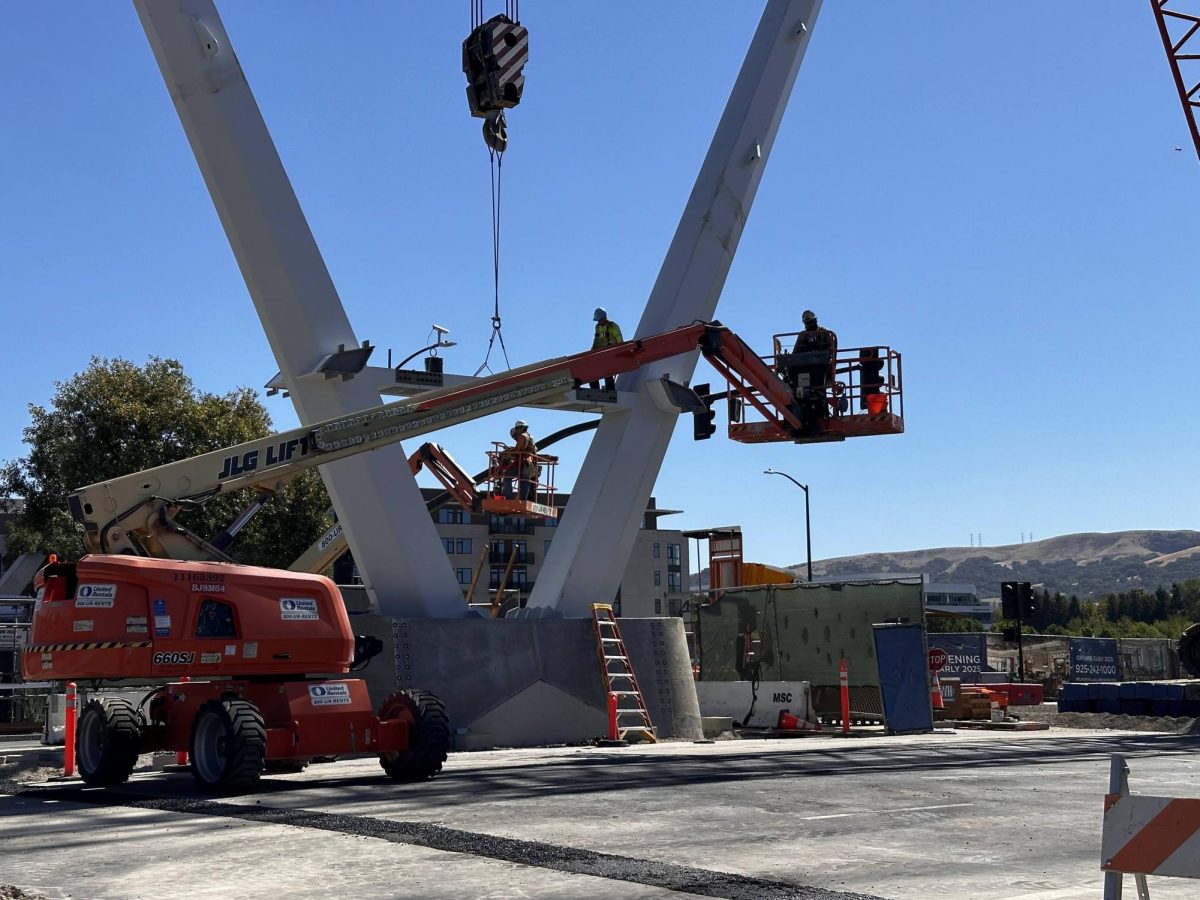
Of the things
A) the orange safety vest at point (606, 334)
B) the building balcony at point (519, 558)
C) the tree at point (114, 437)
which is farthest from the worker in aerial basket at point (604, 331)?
the building balcony at point (519, 558)

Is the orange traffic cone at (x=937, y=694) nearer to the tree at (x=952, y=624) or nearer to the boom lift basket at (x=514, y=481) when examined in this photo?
the boom lift basket at (x=514, y=481)

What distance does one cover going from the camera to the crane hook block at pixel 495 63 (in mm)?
20516

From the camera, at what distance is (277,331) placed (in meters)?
19.0

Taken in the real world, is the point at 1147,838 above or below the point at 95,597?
below

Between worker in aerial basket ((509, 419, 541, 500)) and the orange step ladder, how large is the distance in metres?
3.20

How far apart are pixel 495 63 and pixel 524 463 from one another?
742 centimetres

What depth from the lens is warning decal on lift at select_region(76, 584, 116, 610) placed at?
1322 centimetres

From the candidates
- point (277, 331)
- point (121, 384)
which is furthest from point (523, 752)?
point (121, 384)

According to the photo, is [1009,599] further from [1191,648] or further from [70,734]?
[70,734]

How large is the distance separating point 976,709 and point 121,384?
26291mm

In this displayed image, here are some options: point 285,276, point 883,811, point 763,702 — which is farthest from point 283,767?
point 763,702

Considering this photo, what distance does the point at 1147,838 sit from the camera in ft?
19.2

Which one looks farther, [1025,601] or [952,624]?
[952,624]

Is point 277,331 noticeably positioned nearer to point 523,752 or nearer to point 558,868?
point 523,752
